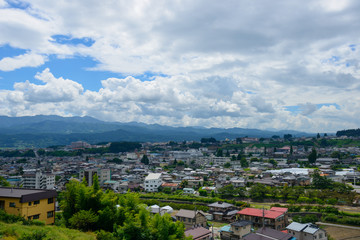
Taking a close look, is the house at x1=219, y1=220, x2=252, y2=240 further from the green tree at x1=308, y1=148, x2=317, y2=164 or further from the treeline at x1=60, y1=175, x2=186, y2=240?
the green tree at x1=308, y1=148, x2=317, y2=164

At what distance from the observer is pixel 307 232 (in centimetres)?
1606

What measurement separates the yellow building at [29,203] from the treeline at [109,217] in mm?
1212

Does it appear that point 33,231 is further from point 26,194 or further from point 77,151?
point 77,151

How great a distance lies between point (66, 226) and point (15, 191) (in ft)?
9.35

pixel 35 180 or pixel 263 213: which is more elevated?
pixel 263 213

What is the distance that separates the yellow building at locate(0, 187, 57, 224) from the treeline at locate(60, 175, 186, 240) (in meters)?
1.21

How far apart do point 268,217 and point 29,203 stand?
49.4ft

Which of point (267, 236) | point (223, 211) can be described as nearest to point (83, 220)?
point (267, 236)

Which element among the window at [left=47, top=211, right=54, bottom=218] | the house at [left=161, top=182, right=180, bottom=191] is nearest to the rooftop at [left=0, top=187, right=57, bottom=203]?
the window at [left=47, top=211, right=54, bottom=218]

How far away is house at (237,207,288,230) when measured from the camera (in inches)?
733

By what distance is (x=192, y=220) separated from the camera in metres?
19.4

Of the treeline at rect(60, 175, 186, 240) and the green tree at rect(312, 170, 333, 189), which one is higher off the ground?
the treeline at rect(60, 175, 186, 240)

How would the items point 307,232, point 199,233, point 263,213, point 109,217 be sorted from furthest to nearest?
point 263,213 < point 307,232 < point 199,233 < point 109,217

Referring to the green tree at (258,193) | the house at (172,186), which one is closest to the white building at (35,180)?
the house at (172,186)
